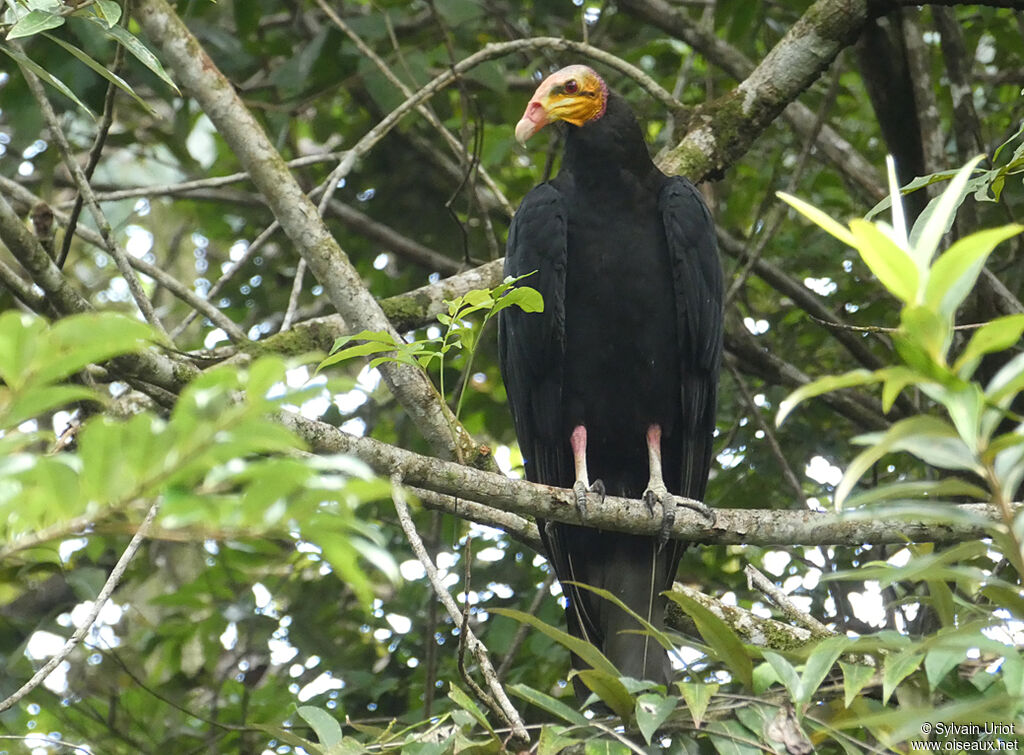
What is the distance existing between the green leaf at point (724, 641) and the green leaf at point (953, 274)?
1.14m

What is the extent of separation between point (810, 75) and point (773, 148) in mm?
1735

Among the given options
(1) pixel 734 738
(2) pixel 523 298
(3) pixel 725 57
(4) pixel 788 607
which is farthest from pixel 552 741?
(3) pixel 725 57

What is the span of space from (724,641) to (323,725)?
0.83 m

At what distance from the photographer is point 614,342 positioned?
156 inches

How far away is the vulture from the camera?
3910 millimetres

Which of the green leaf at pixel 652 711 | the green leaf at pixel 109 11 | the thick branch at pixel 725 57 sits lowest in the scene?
the green leaf at pixel 652 711

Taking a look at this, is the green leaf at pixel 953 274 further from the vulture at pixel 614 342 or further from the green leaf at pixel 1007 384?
the vulture at pixel 614 342

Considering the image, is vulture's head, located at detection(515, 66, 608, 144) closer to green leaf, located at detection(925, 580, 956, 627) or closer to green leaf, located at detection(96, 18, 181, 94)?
green leaf, located at detection(96, 18, 181, 94)

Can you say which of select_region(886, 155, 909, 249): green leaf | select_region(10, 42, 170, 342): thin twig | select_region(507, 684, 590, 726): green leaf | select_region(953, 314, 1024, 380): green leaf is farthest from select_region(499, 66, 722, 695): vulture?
select_region(953, 314, 1024, 380): green leaf

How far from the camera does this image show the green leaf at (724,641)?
215cm

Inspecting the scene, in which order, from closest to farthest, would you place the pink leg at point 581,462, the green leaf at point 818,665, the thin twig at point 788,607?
the green leaf at point 818,665 < the thin twig at point 788,607 < the pink leg at point 581,462

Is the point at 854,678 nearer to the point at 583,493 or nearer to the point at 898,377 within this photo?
the point at 898,377

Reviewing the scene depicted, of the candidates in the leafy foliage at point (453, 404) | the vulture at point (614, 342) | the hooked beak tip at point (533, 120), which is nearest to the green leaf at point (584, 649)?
the leafy foliage at point (453, 404)

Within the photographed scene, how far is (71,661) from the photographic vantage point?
5781 millimetres
